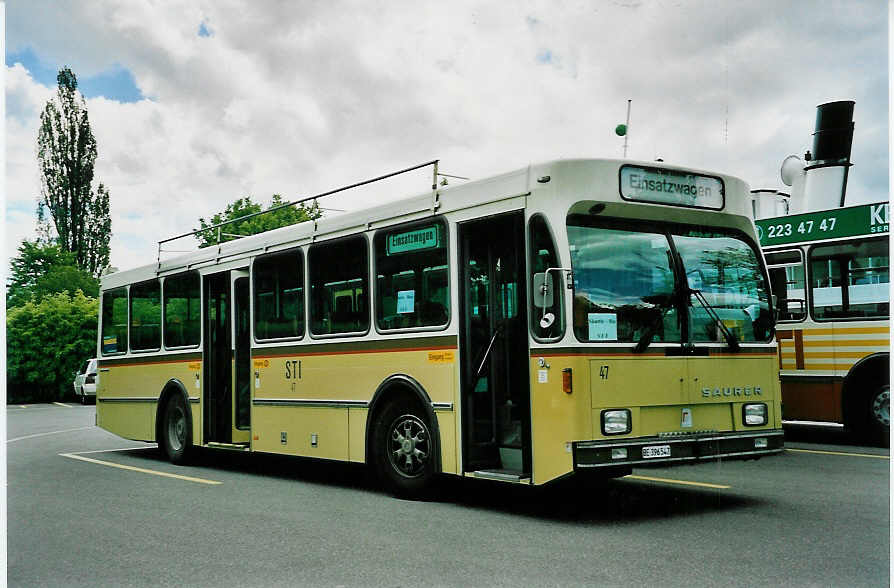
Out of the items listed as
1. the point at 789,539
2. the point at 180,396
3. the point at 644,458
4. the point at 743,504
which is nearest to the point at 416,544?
the point at 644,458

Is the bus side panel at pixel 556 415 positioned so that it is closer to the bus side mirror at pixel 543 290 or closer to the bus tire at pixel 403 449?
the bus side mirror at pixel 543 290

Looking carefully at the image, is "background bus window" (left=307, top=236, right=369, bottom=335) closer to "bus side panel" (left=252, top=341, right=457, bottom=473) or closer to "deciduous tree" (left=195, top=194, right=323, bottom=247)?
"bus side panel" (left=252, top=341, right=457, bottom=473)

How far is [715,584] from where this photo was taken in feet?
19.2

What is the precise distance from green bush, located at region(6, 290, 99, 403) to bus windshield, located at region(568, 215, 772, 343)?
36.9 m

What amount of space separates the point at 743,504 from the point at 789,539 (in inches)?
64.7

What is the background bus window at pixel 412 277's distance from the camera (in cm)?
930

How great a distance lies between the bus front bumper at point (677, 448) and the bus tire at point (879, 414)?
17.0 feet

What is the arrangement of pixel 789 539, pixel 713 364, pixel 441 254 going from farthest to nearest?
pixel 441 254 → pixel 713 364 → pixel 789 539

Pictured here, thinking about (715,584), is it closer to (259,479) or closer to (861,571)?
(861,571)

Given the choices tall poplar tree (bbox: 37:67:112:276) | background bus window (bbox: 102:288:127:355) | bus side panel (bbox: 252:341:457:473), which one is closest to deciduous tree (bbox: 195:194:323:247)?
tall poplar tree (bbox: 37:67:112:276)

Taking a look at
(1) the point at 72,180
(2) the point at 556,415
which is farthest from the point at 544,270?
(1) the point at 72,180

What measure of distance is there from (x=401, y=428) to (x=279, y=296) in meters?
2.86

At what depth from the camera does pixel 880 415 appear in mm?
13258

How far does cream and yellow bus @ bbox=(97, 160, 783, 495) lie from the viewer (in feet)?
26.1
